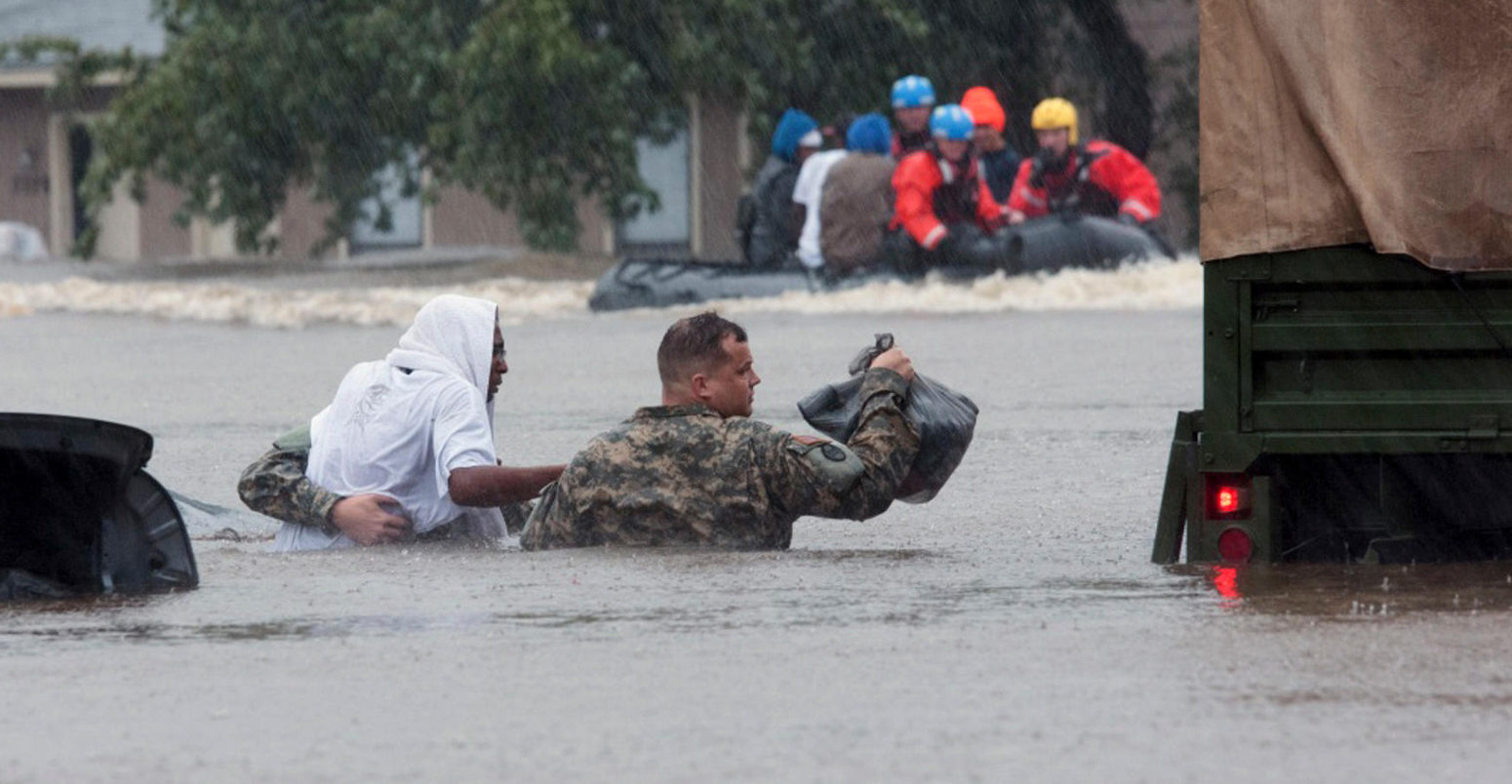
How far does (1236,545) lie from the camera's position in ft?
26.6

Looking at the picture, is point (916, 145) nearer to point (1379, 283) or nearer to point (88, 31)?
point (1379, 283)

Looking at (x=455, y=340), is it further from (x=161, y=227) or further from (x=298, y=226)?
(x=161, y=227)

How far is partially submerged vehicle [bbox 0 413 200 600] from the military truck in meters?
2.89

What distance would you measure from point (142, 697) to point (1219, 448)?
3.05 m

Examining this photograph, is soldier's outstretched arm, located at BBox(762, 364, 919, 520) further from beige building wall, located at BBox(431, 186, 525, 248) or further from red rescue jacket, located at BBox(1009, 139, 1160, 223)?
beige building wall, located at BBox(431, 186, 525, 248)

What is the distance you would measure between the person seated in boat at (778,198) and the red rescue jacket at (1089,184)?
1821 millimetres

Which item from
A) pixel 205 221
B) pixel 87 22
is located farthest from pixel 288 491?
pixel 87 22

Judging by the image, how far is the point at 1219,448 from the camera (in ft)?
25.8

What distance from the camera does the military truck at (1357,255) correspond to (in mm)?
7730

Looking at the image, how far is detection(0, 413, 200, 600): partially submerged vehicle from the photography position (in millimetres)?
8023

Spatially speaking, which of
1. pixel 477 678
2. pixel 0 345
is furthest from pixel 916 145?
pixel 477 678

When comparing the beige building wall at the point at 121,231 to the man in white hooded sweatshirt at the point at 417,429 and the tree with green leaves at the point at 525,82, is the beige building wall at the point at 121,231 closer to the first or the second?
the tree with green leaves at the point at 525,82

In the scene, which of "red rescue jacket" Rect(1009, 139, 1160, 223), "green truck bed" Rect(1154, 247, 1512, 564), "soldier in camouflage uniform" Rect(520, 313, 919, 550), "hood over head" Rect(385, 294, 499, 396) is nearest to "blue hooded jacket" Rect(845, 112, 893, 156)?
"red rescue jacket" Rect(1009, 139, 1160, 223)

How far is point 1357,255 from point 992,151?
56.3 ft
